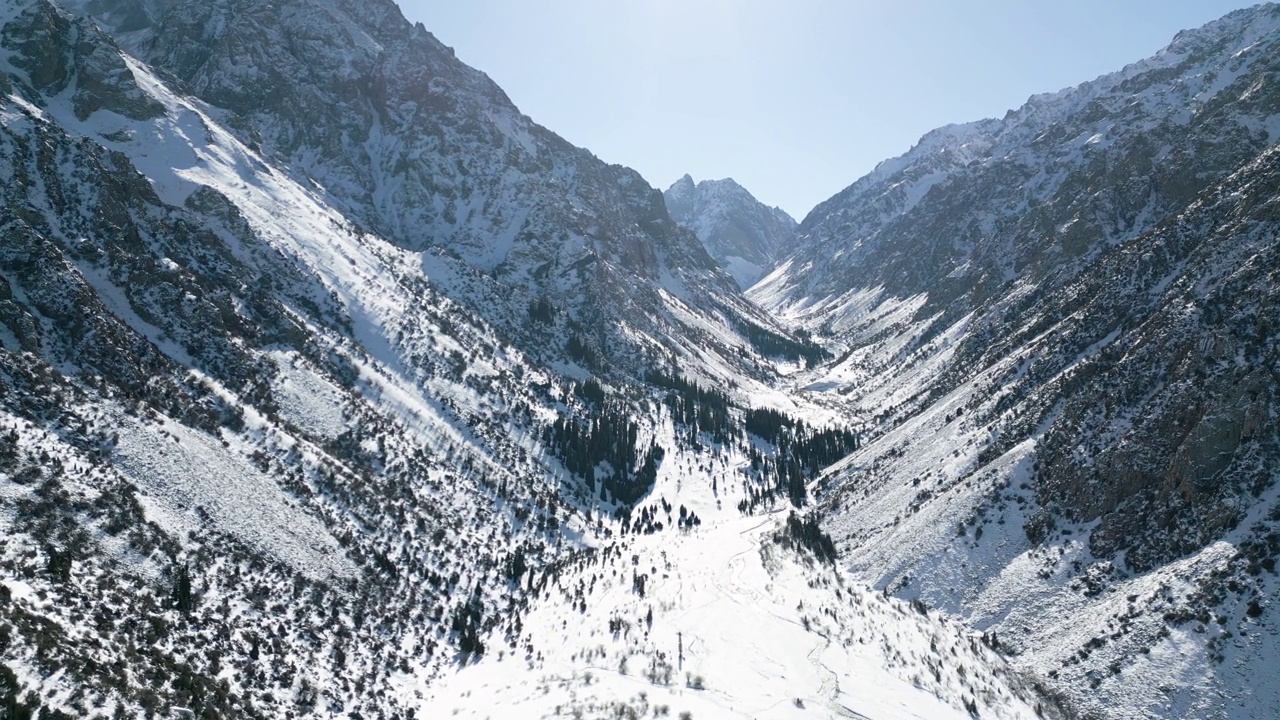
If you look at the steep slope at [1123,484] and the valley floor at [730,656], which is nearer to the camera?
the valley floor at [730,656]

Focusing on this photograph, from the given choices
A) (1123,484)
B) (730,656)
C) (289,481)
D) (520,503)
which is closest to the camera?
(730,656)

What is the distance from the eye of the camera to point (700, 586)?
82000 millimetres

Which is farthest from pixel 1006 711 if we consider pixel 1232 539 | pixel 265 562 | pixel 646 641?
pixel 265 562

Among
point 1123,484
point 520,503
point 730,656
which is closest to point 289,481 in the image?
point 520,503

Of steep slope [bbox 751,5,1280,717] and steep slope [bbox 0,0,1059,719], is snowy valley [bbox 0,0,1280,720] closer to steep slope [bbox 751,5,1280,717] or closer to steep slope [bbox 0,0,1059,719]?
steep slope [bbox 751,5,1280,717]

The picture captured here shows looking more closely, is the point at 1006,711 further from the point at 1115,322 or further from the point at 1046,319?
the point at 1046,319

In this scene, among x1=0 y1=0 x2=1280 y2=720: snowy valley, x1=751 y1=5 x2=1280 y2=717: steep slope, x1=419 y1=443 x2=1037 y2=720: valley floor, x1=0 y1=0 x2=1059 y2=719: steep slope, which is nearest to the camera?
x1=0 y1=0 x2=1059 y2=719: steep slope

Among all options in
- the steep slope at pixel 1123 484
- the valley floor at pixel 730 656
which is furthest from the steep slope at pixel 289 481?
the steep slope at pixel 1123 484

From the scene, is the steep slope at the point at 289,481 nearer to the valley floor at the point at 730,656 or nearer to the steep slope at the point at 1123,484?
the valley floor at the point at 730,656

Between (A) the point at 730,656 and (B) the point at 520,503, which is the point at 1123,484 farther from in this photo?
(B) the point at 520,503

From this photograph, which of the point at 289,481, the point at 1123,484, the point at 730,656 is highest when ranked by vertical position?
the point at 289,481

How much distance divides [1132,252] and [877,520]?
66.5m

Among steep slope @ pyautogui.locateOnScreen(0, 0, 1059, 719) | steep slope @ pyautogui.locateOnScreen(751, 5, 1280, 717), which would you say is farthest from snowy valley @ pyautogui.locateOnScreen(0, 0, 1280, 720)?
steep slope @ pyautogui.locateOnScreen(0, 0, 1059, 719)

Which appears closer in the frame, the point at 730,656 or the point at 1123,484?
the point at 730,656
